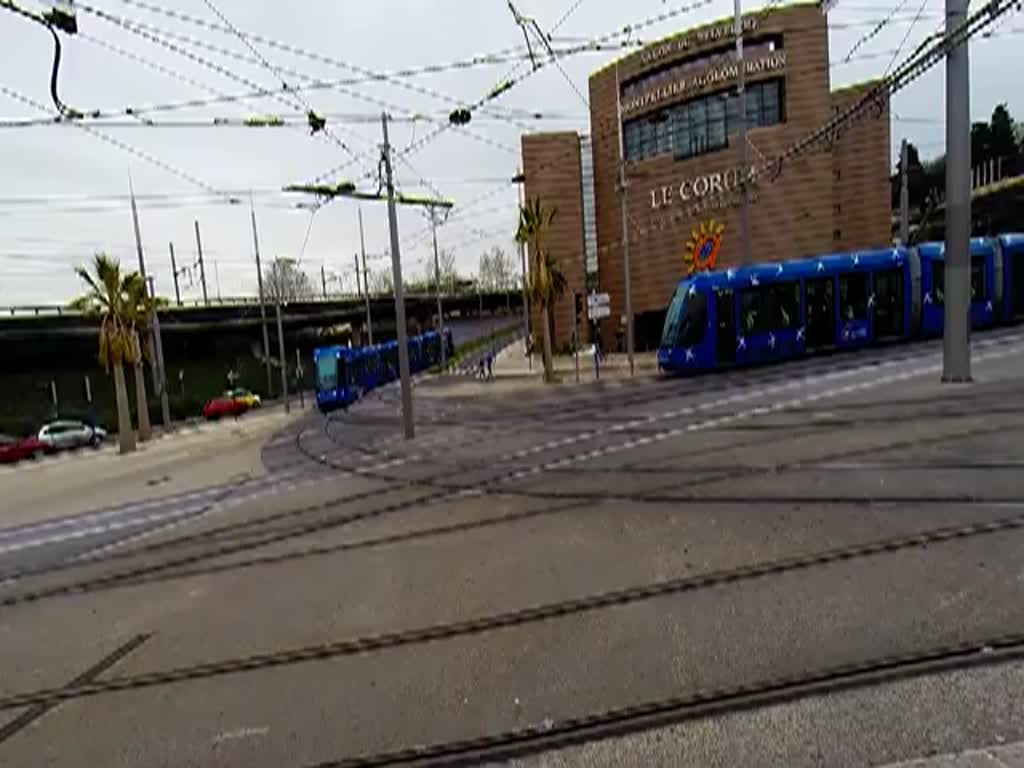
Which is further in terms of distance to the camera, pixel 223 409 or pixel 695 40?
pixel 223 409

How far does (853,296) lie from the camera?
17953 millimetres

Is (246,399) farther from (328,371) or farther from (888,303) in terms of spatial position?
(888,303)

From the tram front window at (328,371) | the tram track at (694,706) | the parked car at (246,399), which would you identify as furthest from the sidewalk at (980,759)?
the parked car at (246,399)

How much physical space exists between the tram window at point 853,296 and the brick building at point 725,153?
15.0 meters

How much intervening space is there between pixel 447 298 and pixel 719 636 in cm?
8225

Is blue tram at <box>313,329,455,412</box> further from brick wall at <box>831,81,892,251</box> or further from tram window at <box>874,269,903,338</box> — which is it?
brick wall at <box>831,81,892,251</box>

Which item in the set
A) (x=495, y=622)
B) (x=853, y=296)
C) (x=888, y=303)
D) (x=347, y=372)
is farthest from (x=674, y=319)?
(x=347, y=372)

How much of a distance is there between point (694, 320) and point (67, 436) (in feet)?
99.9

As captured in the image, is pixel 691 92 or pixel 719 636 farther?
pixel 691 92

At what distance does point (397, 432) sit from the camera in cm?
1708

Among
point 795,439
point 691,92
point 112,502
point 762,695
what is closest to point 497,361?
point 691,92

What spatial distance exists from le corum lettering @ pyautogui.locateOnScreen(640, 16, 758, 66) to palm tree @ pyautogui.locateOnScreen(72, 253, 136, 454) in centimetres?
2846

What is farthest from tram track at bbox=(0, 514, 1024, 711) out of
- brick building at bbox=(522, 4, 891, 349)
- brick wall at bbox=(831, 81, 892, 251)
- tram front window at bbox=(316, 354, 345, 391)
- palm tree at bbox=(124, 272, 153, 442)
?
brick wall at bbox=(831, 81, 892, 251)

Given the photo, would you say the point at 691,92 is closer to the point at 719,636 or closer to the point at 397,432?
the point at 397,432
